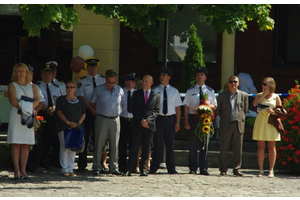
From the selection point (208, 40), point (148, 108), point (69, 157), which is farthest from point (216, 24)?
point (208, 40)

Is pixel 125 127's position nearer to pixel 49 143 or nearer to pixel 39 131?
pixel 49 143

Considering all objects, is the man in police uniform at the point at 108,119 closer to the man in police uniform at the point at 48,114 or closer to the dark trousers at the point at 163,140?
the dark trousers at the point at 163,140

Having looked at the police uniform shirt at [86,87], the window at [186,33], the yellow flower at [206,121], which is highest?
the window at [186,33]

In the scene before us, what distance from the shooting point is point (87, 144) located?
40.3ft

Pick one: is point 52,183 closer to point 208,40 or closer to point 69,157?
point 69,157

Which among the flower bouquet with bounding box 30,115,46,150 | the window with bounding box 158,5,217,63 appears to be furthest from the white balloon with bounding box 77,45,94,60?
the flower bouquet with bounding box 30,115,46,150

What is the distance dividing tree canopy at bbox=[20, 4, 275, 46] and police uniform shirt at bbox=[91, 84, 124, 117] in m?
1.25

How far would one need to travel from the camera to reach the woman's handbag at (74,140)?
1138cm

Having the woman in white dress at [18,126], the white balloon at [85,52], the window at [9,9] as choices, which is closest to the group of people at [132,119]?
the woman in white dress at [18,126]

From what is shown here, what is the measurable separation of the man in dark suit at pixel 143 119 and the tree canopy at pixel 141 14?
1.02 meters

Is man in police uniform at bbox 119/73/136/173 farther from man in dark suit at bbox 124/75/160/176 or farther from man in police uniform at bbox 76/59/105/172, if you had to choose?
man in police uniform at bbox 76/59/105/172

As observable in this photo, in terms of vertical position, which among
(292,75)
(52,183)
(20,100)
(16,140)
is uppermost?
→ (292,75)

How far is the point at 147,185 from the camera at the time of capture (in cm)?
1032
